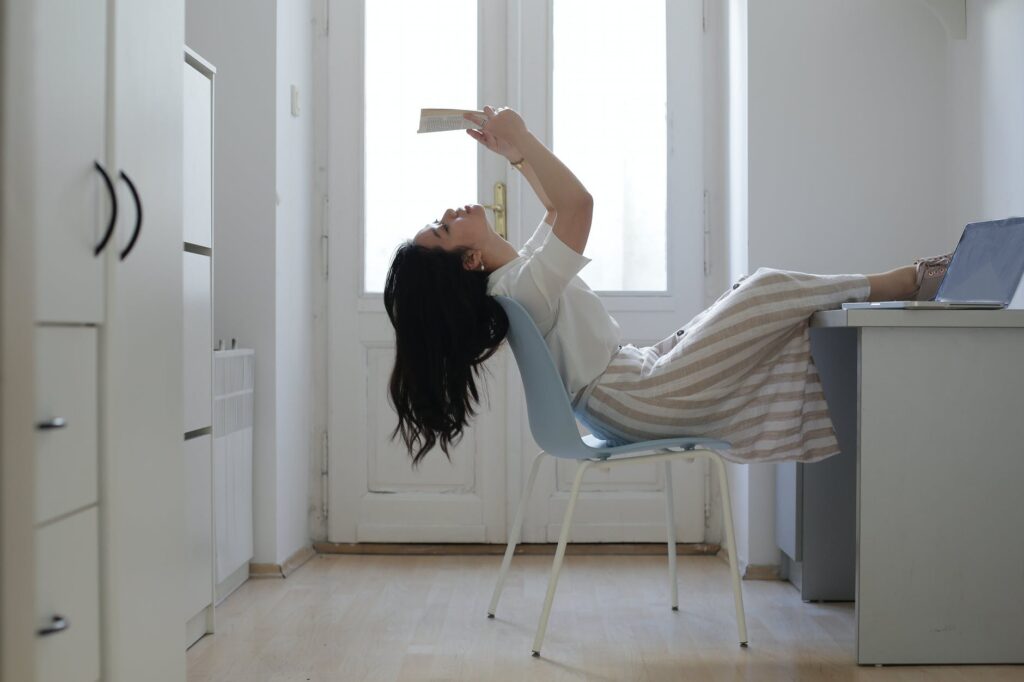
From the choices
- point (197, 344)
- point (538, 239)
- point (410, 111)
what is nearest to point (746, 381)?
point (538, 239)

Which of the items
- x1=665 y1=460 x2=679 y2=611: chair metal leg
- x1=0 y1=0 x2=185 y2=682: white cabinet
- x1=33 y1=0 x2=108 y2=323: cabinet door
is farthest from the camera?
x1=665 y1=460 x2=679 y2=611: chair metal leg

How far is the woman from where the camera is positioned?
85.0 inches

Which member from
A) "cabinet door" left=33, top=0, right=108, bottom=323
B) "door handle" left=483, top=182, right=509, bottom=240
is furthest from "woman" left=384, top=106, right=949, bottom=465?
"door handle" left=483, top=182, right=509, bottom=240

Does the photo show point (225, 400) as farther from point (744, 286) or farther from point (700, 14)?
point (700, 14)

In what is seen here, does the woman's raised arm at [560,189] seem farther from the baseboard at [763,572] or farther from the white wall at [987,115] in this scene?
the baseboard at [763,572]

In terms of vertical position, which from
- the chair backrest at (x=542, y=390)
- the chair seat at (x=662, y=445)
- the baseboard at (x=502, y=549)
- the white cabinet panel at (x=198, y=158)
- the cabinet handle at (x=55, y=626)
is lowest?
the baseboard at (x=502, y=549)

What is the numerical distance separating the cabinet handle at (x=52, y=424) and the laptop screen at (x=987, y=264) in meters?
1.72

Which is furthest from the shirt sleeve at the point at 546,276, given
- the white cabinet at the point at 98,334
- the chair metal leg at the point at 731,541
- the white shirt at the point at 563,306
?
the white cabinet at the point at 98,334

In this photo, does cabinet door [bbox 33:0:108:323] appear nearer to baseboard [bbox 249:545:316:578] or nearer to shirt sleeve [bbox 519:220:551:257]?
shirt sleeve [bbox 519:220:551:257]

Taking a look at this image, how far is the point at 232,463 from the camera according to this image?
266 centimetres

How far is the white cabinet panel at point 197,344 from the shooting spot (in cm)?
218

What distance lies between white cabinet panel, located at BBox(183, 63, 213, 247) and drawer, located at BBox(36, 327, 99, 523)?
0.90 metres

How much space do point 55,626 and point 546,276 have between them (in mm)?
1204

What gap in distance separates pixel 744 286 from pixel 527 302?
0.48 meters
